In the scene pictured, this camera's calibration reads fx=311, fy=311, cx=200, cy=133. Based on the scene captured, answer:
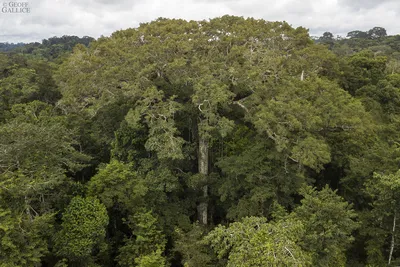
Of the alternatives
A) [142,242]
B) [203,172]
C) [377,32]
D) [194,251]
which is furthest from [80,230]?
[377,32]

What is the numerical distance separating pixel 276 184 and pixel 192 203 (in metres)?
4.84

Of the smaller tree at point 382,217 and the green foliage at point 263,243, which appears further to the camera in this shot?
the smaller tree at point 382,217

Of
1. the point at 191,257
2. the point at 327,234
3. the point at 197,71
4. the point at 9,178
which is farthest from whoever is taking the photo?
the point at 197,71

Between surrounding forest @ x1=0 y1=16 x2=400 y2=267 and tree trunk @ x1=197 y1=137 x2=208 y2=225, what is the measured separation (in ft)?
0.25

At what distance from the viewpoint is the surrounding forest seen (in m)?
10.5

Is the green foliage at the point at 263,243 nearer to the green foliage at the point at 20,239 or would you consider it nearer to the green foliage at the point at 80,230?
the green foliage at the point at 80,230

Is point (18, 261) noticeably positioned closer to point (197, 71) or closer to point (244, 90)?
point (197, 71)

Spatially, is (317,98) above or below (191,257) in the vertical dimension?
above

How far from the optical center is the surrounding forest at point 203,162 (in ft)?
34.6

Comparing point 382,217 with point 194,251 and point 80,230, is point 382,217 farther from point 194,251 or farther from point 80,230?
point 80,230

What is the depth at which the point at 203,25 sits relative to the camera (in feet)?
56.0

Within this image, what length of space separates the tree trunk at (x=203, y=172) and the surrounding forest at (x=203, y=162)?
76mm

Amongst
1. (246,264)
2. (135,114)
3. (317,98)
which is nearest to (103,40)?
(135,114)

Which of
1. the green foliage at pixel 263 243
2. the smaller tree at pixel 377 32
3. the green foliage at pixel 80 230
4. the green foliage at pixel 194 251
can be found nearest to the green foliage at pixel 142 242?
the green foliage at pixel 194 251
